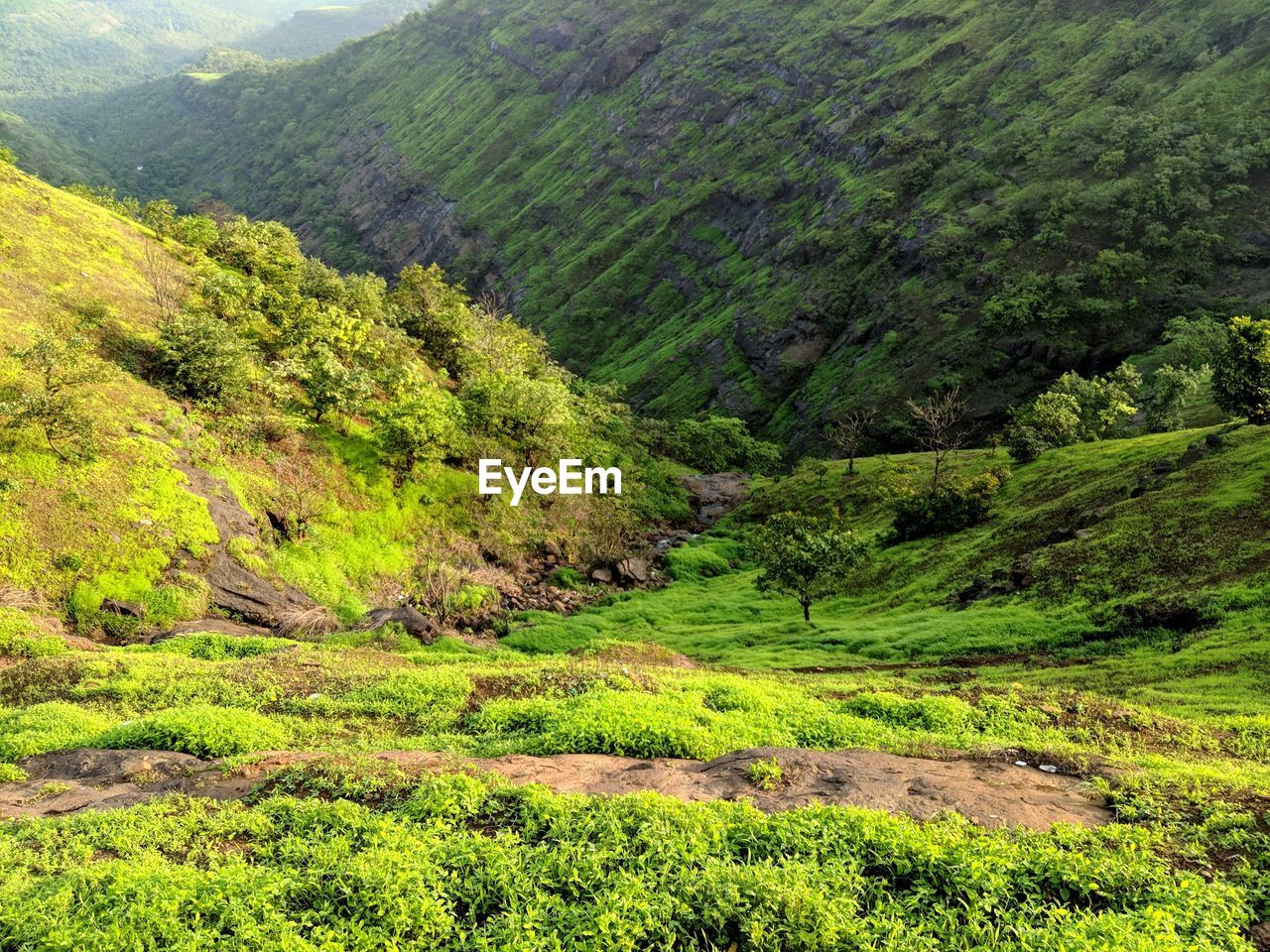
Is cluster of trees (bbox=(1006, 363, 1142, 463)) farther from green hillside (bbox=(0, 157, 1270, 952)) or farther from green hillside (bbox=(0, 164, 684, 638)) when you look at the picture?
green hillside (bbox=(0, 164, 684, 638))

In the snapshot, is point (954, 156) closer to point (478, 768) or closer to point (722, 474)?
point (722, 474)

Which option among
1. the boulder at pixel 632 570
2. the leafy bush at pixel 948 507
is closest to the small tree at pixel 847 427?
the leafy bush at pixel 948 507

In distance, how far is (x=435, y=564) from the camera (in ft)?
133

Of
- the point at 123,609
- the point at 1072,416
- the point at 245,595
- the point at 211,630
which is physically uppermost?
the point at 1072,416

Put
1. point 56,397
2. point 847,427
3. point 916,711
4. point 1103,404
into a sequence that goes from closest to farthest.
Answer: point 916,711 → point 56,397 → point 1103,404 → point 847,427

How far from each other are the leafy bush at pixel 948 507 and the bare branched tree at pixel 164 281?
50.3 meters

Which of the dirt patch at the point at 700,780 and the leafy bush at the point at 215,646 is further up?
the dirt patch at the point at 700,780

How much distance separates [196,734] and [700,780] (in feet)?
36.1

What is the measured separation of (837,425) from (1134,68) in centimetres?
8875

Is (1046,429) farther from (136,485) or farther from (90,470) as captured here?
(90,470)

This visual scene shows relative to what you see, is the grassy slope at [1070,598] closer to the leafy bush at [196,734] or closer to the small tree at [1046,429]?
the small tree at [1046,429]

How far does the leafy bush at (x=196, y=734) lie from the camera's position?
13.8 metres

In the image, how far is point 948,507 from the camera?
153ft

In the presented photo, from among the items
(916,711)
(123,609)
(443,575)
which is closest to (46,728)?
(123,609)
